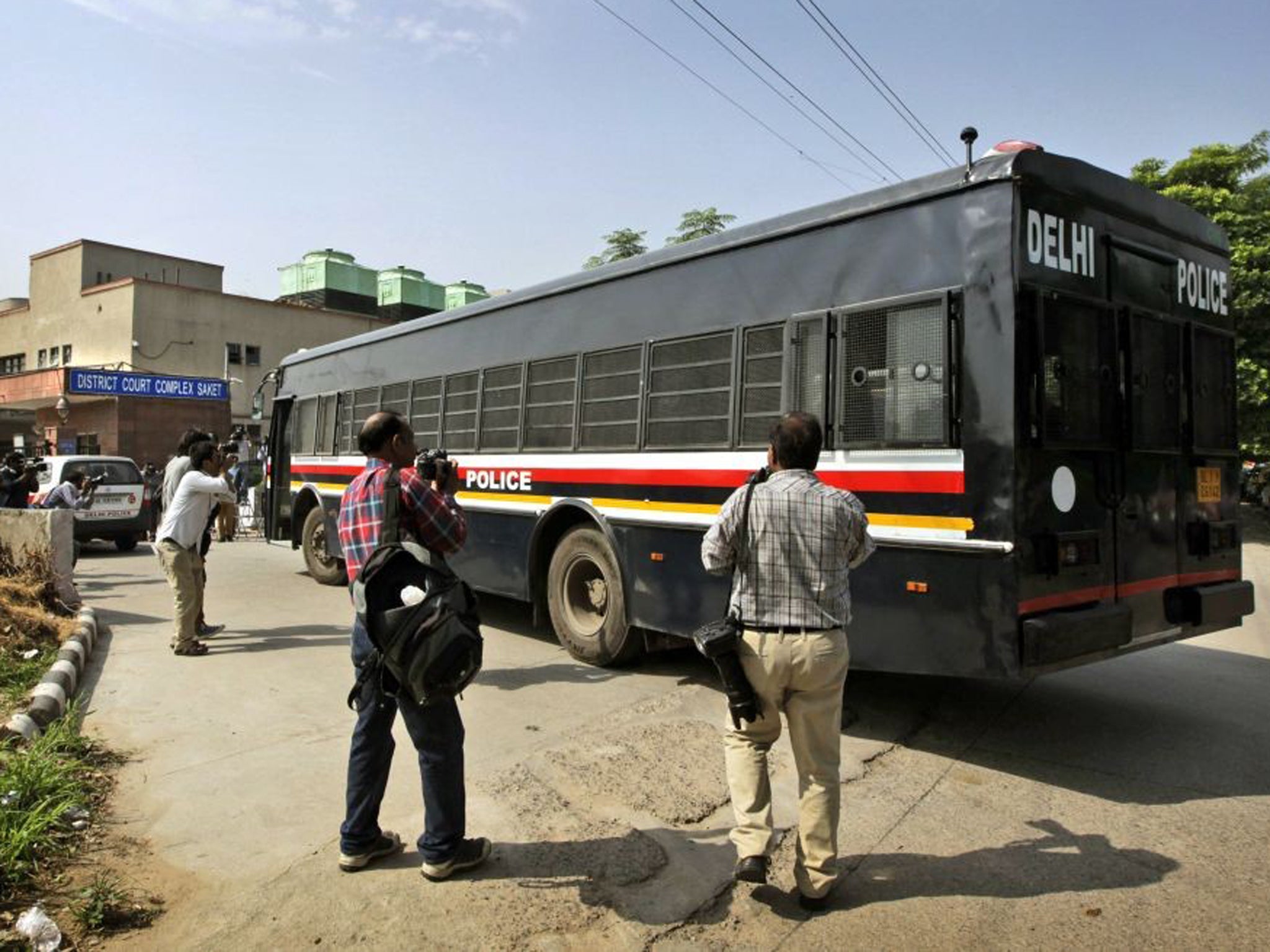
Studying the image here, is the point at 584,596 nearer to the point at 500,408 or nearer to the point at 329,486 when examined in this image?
the point at 500,408

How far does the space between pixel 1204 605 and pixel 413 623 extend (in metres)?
4.65

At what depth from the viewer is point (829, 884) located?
10.6 ft

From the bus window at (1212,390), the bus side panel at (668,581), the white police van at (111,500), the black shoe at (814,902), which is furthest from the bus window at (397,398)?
the white police van at (111,500)

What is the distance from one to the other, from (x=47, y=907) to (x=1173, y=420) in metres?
6.08

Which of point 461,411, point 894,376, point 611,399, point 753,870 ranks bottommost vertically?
point 753,870

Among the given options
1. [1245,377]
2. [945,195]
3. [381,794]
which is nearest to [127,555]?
[381,794]

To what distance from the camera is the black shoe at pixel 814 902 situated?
Result: 3.24m

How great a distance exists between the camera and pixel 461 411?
872cm

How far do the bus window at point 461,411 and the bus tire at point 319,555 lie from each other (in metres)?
2.88

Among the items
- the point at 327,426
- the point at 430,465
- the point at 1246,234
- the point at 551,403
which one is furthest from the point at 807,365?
the point at 1246,234

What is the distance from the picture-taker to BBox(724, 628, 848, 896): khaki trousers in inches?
127

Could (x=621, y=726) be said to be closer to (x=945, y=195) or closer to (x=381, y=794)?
(x=381, y=794)

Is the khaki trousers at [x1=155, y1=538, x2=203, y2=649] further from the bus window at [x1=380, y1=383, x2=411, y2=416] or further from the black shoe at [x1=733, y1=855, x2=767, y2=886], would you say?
the black shoe at [x1=733, y1=855, x2=767, y2=886]

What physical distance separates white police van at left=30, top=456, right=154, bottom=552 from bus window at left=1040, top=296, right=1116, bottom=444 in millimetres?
15466
